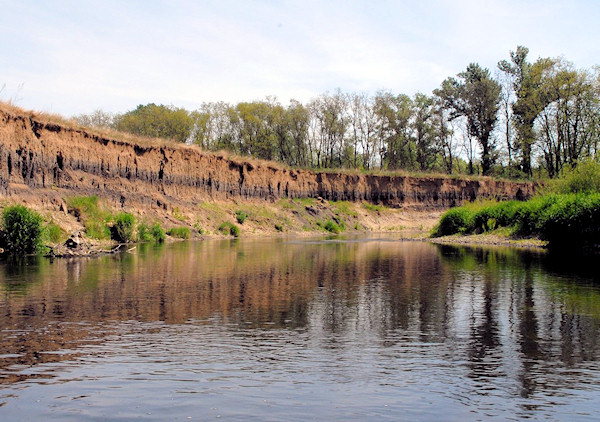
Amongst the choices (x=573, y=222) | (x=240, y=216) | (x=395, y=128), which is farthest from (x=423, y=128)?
(x=573, y=222)

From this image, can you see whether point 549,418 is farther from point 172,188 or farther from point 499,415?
point 172,188

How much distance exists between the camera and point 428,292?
53.6 ft

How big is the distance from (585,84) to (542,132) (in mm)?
10691

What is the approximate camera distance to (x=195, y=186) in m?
60.2

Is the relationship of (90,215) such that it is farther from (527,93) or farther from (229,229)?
(527,93)

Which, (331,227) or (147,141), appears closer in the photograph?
(147,141)

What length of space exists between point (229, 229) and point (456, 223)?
2266 centimetres

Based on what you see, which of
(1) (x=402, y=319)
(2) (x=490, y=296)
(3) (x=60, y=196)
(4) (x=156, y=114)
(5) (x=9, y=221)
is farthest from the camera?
(4) (x=156, y=114)

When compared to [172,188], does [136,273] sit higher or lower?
lower

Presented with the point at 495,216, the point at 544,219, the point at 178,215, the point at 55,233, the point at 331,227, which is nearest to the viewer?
the point at 55,233

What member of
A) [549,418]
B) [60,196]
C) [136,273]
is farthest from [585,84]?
[549,418]

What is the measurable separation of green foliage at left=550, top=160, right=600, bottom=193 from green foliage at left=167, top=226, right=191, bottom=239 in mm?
31162

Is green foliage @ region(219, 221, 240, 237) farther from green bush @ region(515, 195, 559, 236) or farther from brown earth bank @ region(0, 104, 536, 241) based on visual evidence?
green bush @ region(515, 195, 559, 236)

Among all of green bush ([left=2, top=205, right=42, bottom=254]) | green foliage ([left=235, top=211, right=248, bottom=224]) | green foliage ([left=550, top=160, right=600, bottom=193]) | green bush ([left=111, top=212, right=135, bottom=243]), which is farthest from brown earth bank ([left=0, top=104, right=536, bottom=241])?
green foliage ([left=550, top=160, right=600, bottom=193])
